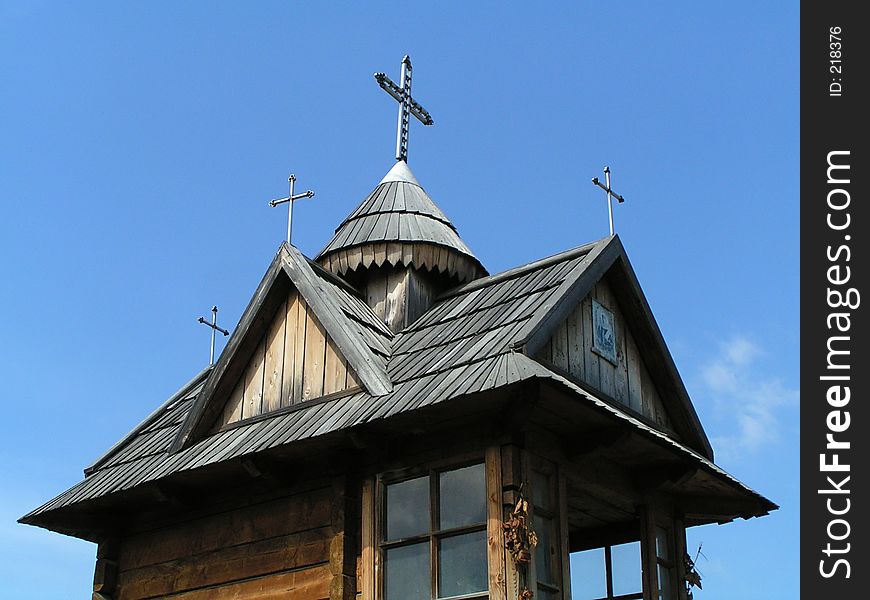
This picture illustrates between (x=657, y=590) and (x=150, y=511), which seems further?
(x=150, y=511)

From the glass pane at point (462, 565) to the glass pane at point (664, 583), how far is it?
108 inches

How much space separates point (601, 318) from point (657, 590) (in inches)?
109

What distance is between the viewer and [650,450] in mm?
11469

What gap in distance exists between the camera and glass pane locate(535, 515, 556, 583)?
33.7 feet

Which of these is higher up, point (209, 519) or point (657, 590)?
point (209, 519)

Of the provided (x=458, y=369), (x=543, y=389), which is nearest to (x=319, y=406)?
(x=458, y=369)

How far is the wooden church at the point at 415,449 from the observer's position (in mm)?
10336

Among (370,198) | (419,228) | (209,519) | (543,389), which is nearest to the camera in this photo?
(543,389)

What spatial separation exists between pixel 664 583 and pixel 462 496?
286cm

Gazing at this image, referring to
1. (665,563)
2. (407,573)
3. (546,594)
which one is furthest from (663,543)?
(407,573)

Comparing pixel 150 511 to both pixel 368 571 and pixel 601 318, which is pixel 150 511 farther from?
pixel 601 318

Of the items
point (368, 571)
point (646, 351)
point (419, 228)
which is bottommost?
point (368, 571)

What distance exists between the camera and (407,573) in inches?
414
